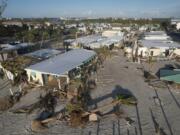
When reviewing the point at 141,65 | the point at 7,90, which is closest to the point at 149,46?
the point at 141,65

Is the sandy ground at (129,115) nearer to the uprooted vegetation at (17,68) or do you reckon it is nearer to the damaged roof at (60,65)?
the damaged roof at (60,65)

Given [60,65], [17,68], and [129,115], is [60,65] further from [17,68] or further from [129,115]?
[129,115]

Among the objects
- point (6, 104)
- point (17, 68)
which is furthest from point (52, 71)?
point (6, 104)

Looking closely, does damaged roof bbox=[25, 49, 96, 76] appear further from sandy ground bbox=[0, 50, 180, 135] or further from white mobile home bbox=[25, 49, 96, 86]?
sandy ground bbox=[0, 50, 180, 135]

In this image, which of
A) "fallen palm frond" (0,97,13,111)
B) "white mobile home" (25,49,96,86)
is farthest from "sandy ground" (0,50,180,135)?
"white mobile home" (25,49,96,86)

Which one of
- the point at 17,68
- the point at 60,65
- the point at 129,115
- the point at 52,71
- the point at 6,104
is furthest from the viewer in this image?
the point at 17,68

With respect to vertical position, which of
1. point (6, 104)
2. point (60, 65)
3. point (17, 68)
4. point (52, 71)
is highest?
point (60, 65)

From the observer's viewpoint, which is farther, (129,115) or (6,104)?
(6,104)

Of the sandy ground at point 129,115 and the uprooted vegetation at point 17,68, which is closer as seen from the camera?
the sandy ground at point 129,115

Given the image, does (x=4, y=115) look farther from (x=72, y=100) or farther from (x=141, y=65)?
(x=141, y=65)

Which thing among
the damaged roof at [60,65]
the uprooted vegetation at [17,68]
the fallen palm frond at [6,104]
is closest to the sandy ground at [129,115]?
the fallen palm frond at [6,104]
